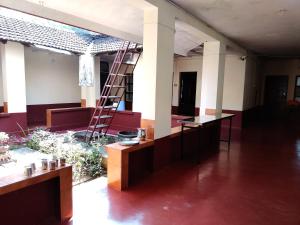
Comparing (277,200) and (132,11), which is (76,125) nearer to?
(132,11)

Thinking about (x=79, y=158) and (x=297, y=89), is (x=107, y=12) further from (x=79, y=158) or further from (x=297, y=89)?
(x=297, y=89)

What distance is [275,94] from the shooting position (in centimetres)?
1155

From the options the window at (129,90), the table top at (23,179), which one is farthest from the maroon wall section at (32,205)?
the window at (129,90)

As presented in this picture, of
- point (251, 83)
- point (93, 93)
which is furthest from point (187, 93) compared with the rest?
point (93, 93)

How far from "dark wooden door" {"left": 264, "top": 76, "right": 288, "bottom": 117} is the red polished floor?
7517 mm

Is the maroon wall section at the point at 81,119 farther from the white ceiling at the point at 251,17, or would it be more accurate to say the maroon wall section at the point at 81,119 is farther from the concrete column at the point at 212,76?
the white ceiling at the point at 251,17

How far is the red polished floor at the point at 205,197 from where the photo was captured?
2.65 m

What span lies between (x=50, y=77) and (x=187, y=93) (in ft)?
19.9

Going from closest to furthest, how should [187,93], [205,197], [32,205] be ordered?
[32,205] → [205,197] → [187,93]

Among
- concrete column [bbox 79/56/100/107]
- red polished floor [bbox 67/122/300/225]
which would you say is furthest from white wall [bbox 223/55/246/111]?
concrete column [bbox 79/56/100/107]

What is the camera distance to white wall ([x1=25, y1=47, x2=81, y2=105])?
8148 mm

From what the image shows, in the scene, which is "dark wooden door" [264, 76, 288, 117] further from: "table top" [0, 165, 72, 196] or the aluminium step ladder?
"table top" [0, 165, 72, 196]

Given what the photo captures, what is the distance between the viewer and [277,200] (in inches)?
124

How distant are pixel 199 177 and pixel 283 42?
5627 mm
